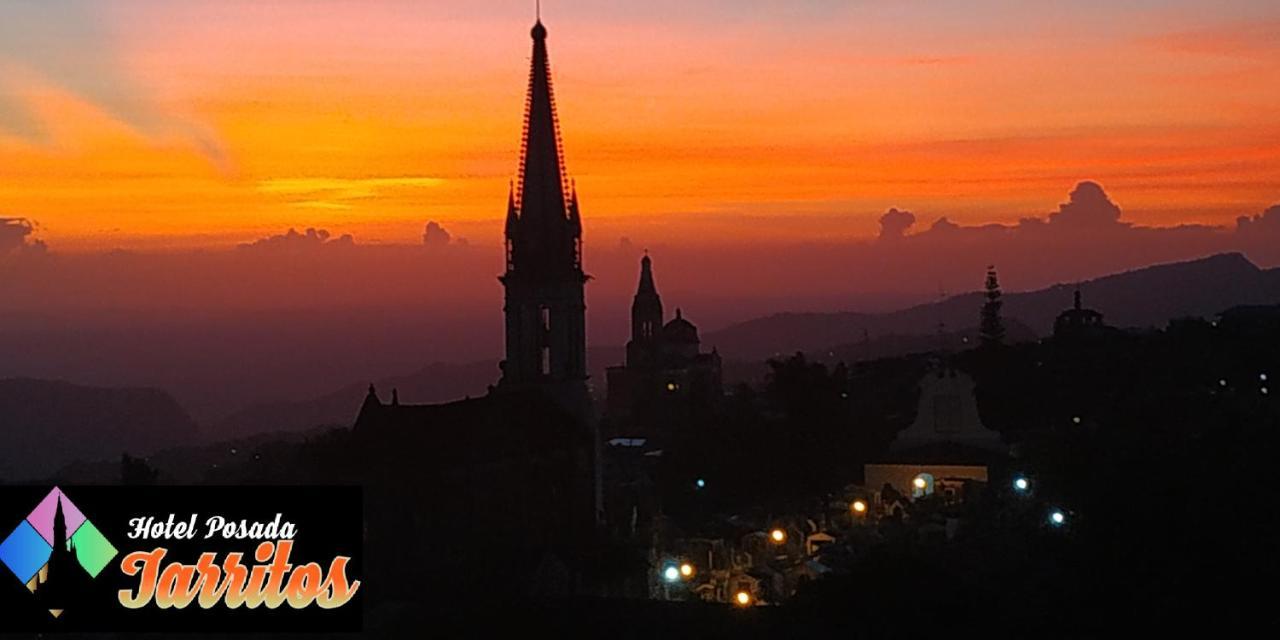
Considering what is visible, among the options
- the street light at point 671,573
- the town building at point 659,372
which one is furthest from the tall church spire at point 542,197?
the town building at point 659,372

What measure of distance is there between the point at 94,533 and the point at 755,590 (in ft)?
67.0

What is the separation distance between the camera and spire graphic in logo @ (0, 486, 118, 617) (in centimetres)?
2106

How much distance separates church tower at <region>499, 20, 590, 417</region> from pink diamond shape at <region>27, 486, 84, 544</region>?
3350 centimetres

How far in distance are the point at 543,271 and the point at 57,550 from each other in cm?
3479

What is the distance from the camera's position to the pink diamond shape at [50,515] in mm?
21266

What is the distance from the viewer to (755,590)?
3800 cm

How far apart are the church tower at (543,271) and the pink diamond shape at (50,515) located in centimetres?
3350

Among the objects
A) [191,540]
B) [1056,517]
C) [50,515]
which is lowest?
[1056,517]

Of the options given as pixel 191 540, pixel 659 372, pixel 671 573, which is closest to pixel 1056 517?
pixel 671 573

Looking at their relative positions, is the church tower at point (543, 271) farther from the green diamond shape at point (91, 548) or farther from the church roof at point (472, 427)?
the green diamond shape at point (91, 548)

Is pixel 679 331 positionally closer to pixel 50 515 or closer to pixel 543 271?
pixel 543 271

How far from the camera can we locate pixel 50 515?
21.4 meters

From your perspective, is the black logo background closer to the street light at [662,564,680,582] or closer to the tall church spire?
the street light at [662,564,680,582]

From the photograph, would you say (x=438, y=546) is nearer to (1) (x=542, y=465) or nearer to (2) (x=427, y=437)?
(2) (x=427, y=437)
